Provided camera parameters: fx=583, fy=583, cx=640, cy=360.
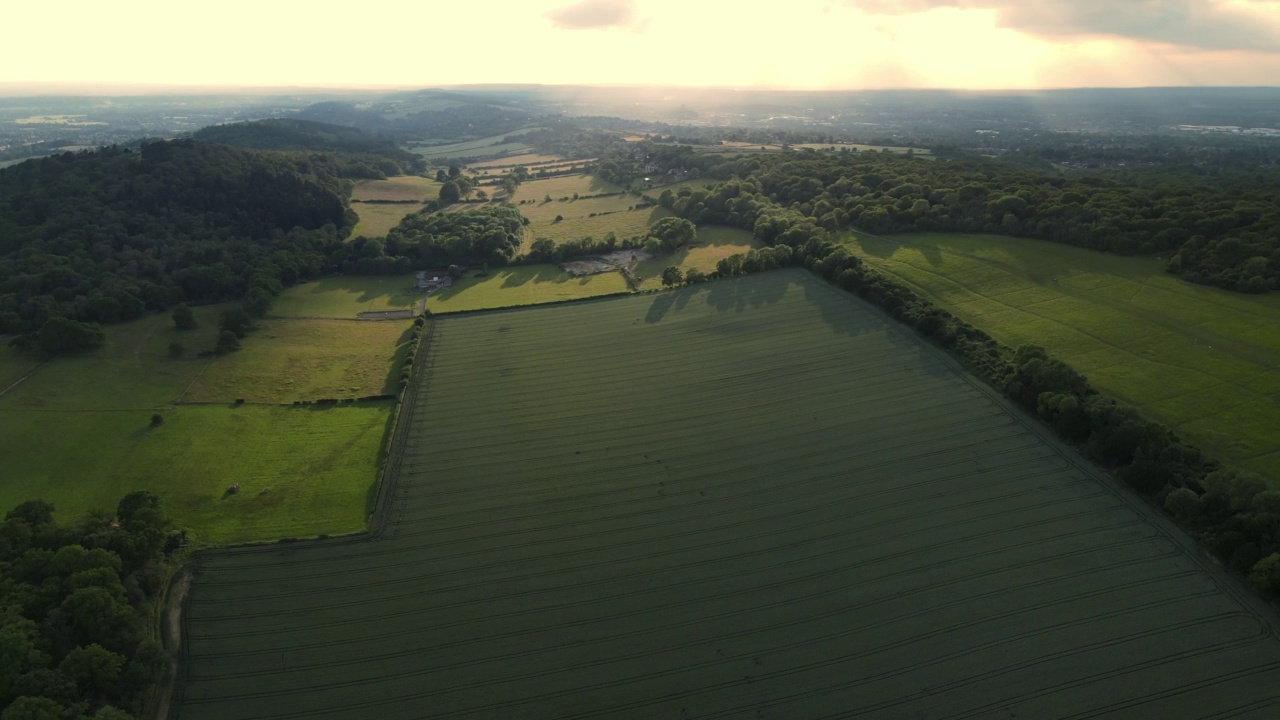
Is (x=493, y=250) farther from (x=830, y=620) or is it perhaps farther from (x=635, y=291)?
(x=830, y=620)

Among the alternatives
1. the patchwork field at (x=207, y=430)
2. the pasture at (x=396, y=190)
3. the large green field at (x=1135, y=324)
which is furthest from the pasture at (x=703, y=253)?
the pasture at (x=396, y=190)

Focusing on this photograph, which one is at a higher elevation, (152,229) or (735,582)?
(152,229)

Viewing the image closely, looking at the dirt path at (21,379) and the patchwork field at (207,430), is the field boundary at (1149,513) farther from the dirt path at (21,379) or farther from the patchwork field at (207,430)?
the dirt path at (21,379)

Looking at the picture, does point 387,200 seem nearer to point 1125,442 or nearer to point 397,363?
point 397,363

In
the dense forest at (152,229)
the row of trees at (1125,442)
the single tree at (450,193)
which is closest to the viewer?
the row of trees at (1125,442)

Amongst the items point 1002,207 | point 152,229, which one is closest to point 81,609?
point 152,229

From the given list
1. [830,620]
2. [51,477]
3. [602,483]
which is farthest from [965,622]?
[51,477]
